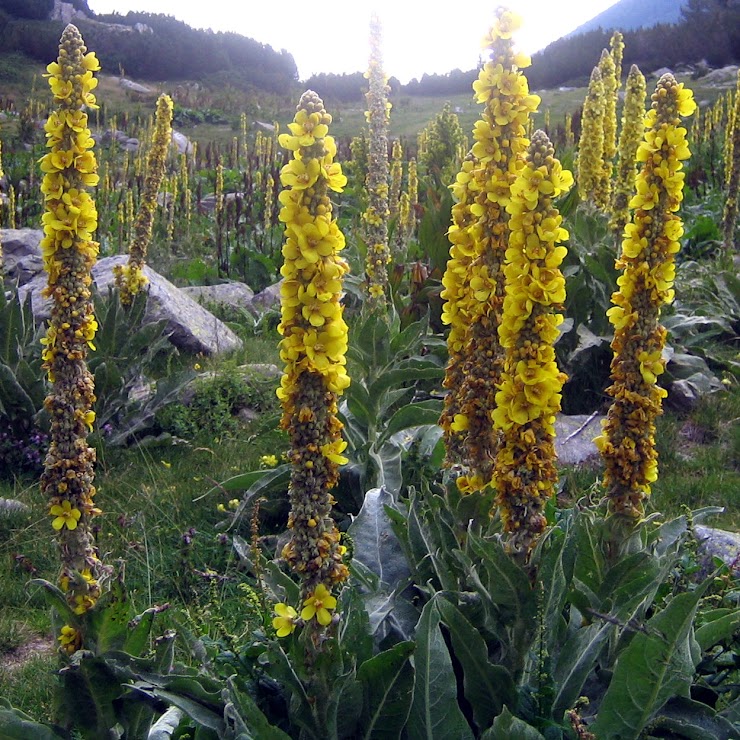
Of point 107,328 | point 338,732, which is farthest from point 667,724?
point 107,328

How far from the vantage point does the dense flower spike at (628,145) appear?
6.21 metres

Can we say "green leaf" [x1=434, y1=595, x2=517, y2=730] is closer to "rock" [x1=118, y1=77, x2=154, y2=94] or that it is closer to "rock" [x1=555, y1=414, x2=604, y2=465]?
"rock" [x1=555, y1=414, x2=604, y2=465]

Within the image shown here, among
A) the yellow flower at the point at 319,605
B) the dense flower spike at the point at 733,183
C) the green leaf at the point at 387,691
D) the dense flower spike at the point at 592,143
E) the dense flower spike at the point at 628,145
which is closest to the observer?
the yellow flower at the point at 319,605

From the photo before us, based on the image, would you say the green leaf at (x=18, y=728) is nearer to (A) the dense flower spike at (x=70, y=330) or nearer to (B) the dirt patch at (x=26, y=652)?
(A) the dense flower spike at (x=70, y=330)

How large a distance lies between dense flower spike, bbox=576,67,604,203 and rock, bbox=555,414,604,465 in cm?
235

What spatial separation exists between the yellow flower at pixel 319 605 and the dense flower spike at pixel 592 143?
549cm

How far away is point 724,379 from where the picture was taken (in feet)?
19.5

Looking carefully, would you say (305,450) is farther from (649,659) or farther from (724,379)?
(724,379)

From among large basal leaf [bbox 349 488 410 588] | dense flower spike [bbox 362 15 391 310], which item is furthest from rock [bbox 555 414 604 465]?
large basal leaf [bbox 349 488 410 588]

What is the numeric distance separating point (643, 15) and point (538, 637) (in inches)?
4870

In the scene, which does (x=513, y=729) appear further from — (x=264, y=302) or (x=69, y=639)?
(x=264, y=302)

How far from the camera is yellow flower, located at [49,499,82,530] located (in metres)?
2.26

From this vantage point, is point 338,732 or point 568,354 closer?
point 338,732

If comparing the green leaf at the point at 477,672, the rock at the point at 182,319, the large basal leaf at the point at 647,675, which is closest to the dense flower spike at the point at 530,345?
the green leaf at the point at 477,672
